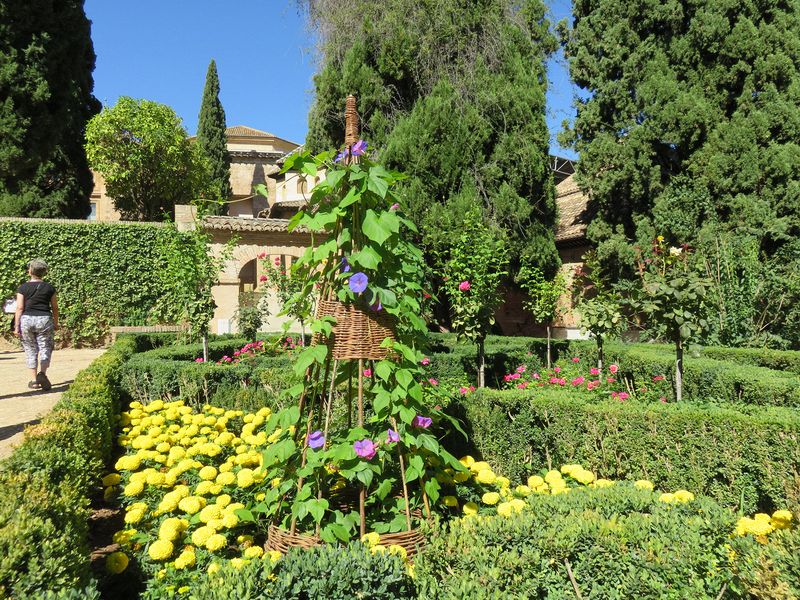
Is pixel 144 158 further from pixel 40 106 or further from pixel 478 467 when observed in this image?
pixel 478 467

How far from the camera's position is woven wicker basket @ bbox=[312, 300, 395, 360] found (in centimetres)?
263

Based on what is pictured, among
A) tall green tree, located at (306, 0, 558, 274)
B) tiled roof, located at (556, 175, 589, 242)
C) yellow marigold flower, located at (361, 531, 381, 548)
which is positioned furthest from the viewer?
tiled roof, located at (556, 175, 589, 242)

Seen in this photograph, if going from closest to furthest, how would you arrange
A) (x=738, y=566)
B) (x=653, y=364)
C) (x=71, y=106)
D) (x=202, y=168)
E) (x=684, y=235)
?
(x=738, y=566), (x=653, y=364), (x=684, y=235), (x=71, y=106), (x=202, y=168)

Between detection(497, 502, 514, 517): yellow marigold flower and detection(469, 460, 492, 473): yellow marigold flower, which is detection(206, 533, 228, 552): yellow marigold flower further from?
detection(469, 460, 492, 473): yellow marigold flower

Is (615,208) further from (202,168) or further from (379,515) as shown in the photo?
(202,168)

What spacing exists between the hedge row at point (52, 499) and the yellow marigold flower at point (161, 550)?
26 centimetres

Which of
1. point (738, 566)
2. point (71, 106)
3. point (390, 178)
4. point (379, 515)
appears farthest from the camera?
point (71, 106)

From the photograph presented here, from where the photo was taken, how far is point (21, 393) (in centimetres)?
704

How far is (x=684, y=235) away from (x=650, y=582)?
11.3 metres

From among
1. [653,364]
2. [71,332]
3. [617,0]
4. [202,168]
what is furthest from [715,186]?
[202,168]

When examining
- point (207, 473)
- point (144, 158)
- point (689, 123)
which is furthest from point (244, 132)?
point (207, 473)

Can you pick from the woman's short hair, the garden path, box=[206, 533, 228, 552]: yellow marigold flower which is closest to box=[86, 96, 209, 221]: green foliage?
the garden path

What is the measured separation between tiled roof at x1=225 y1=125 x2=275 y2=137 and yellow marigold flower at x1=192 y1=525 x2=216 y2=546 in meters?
35.2

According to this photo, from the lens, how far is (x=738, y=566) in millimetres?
2059
